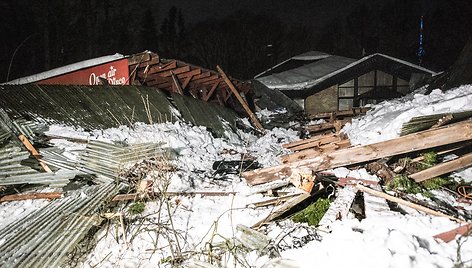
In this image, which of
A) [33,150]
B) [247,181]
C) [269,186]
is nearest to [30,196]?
[33,150]

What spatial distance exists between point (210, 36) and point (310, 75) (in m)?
19.1

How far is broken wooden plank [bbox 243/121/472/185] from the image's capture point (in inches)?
165

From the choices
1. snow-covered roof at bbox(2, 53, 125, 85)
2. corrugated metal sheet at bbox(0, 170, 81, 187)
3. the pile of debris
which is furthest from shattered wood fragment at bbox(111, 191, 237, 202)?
snow-covered roof at bbox(2, 53, 125, 85)

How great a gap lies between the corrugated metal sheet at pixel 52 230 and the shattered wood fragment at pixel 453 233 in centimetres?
380

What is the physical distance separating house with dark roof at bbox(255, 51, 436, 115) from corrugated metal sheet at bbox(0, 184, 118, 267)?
49.5 feet

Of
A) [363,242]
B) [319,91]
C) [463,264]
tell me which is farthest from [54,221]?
[319,91]

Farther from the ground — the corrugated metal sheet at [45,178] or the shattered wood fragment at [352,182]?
the corrugated metal sheet at [45,178]

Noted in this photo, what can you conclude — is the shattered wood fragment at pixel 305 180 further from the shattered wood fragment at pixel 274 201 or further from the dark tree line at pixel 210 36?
the dark tree line at pixel 210 36

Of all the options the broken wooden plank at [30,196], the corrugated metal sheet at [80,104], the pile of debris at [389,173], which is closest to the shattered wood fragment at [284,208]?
the pile of debris at [389,173]

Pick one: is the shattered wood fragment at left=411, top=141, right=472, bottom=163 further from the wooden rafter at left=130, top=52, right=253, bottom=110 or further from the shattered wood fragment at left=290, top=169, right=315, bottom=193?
the wooden rafter at left=130, top=52, right=253, bottom=110

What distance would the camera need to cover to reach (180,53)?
35.6m

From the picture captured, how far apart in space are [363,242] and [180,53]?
3535cm

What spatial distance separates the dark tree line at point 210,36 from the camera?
22.6 metres

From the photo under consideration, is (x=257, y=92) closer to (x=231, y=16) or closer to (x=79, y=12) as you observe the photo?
(x=79, y=12)
